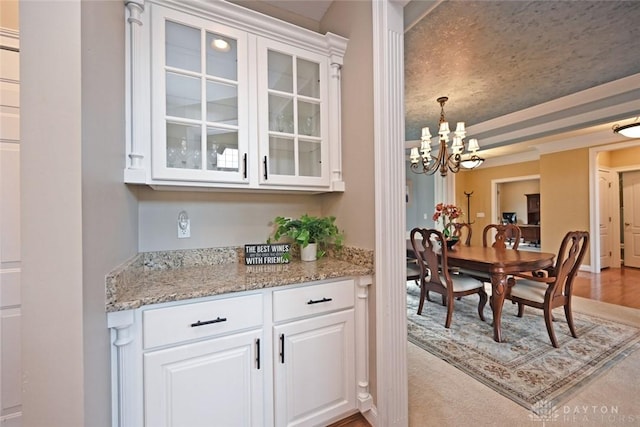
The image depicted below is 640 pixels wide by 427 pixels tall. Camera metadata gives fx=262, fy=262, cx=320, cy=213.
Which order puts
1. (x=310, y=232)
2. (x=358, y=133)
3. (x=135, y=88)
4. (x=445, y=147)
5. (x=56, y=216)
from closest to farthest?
(x=56, y=216)
(x=135, y=88)
(x=358, y=133)
(x=310, y=232)
(x=445, y=147)

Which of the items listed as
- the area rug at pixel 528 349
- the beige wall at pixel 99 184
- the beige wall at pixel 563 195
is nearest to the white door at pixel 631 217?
the beige wall at pixel 563 195

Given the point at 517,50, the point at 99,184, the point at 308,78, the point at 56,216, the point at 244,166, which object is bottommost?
the point at 56,216

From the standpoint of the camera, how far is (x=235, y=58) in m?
1.47

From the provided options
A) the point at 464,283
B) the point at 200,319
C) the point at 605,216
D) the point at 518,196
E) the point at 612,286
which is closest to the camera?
the point at 200,319

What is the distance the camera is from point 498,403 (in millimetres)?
1595

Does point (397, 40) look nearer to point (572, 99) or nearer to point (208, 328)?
point (208, 328)

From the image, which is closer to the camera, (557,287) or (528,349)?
(528,349)

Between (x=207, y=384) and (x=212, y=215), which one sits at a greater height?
(x=212, y=215)

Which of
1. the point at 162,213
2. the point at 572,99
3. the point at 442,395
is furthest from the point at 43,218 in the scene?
the point at 572,99

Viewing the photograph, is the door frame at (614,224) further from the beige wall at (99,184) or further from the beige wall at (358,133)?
the beige wall at (99,184)

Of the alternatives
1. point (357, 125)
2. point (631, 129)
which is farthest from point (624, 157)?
point (357, 125)

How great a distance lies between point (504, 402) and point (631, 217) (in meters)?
6.83

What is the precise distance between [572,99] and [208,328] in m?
4.98

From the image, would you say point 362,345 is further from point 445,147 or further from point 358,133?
point 445,147
